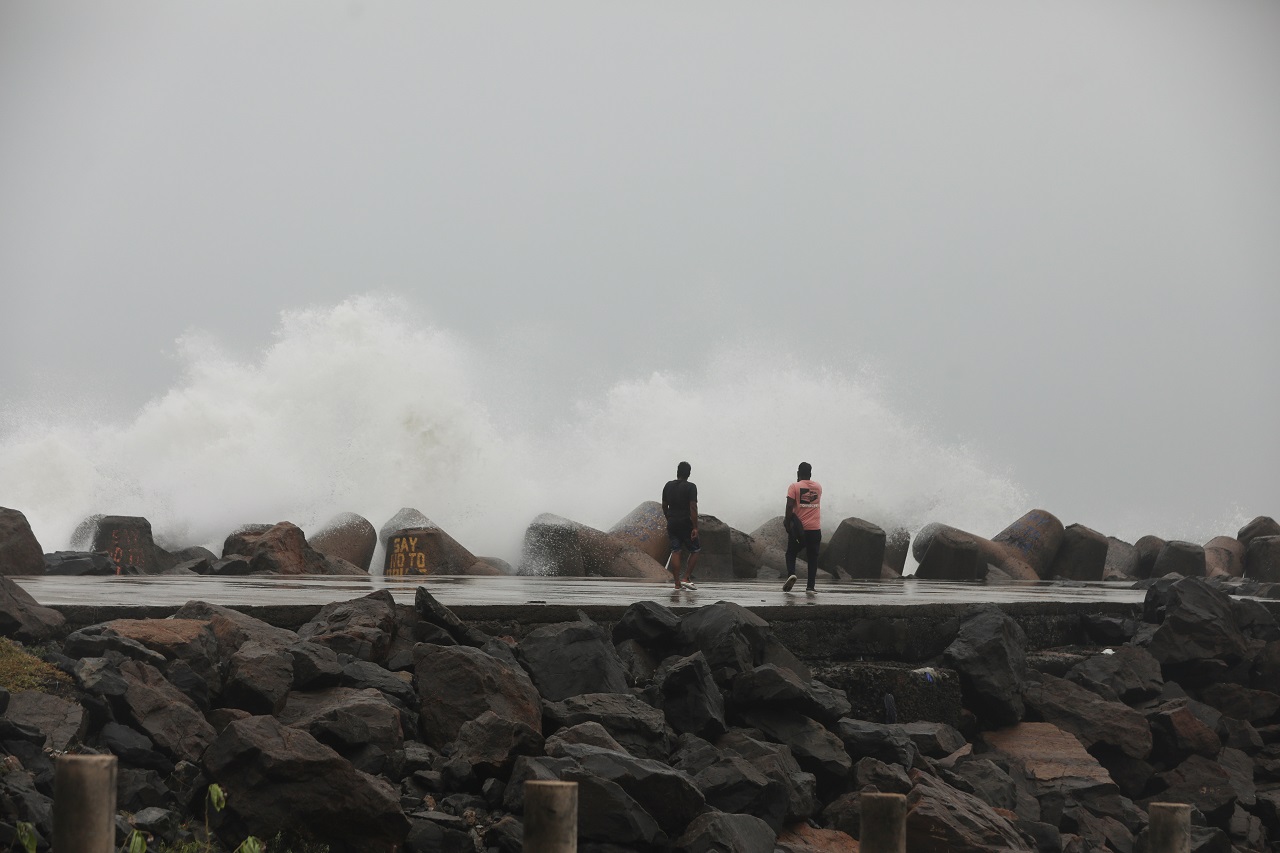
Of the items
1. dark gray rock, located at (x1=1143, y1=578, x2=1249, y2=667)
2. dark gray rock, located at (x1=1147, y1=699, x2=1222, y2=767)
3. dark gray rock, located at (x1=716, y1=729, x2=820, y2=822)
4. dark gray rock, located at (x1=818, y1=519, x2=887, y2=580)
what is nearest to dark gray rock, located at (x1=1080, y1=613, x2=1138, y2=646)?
dark gray rock, located at (x1=1143, y1=578, x2=1249, y2=667)

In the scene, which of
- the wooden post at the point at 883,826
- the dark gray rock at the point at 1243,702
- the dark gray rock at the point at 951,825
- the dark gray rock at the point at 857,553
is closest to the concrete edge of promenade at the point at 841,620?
the dark gray rock at the point at 1243,702

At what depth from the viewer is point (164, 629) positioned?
5730 mm

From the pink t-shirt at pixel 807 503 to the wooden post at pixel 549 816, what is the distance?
9.66 meters

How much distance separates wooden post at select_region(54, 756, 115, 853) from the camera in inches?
115

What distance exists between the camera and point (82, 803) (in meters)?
2.93

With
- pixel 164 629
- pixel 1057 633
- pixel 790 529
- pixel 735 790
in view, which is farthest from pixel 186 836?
pixel 790 529

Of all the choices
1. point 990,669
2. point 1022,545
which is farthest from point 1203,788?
point 1022,545

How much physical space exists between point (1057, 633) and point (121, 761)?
776 centimetres

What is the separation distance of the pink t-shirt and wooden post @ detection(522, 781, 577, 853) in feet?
31.7

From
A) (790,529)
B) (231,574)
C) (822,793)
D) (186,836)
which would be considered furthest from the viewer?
(231,574)

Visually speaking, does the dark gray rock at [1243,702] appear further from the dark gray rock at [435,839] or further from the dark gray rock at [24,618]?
the dark gray rock at [24,618]

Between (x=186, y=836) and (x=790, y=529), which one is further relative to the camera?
(x=790, y=529)

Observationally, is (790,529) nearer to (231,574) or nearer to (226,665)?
(231,574)

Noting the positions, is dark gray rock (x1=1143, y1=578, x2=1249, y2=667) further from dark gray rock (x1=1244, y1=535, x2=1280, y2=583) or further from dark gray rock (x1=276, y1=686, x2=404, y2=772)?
dark gray rock (x1=1244, y1=535, x2=1280, y2=583)
